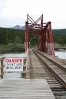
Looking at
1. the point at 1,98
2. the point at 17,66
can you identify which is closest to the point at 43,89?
the point at 1,98

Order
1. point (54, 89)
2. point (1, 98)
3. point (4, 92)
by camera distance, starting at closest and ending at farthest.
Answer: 1. point (1, 98)
2. point (4, 92)
3. point (54, 89)

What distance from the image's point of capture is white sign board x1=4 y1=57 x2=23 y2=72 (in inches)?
443

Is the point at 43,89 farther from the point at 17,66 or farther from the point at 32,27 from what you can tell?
the point at 32,27

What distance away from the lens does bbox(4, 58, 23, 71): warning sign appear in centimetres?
1126

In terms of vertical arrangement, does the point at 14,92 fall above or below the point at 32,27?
below

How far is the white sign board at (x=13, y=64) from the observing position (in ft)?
36.9

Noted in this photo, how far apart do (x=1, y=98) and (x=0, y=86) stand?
1833 millimetres

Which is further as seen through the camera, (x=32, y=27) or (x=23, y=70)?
(x=32, y=27)

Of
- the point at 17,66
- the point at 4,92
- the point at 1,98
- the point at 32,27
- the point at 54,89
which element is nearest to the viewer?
the point at 1,98

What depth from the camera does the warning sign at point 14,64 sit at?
1126 cm

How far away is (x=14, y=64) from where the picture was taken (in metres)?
11.3

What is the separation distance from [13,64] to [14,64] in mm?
45

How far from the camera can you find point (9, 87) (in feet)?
29.3

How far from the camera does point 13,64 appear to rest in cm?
1128
